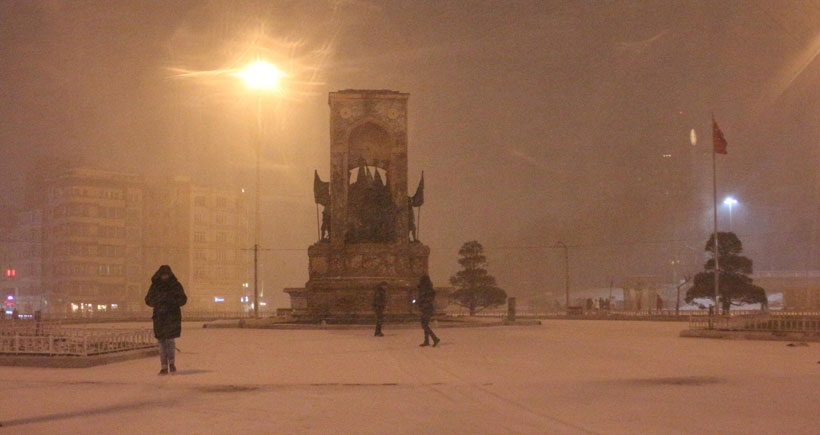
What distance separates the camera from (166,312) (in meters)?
13.2

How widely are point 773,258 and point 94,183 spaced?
6668 cm

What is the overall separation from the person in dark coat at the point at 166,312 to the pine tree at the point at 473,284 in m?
43.3

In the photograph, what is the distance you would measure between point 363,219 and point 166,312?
20.7 meters

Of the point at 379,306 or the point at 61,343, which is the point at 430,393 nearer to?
the point at 61,343

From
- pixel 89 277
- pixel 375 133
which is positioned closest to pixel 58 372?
pixel 375 133

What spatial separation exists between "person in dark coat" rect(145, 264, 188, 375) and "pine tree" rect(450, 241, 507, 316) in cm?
4330

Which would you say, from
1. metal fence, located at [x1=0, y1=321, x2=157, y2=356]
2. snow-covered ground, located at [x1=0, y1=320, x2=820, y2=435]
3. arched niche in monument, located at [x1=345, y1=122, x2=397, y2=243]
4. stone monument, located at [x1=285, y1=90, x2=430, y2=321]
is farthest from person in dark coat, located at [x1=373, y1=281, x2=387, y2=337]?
arched niche in monument, located at [x1=345, y1=122, x2=397, y2=243]

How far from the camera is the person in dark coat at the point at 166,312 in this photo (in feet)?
42.5

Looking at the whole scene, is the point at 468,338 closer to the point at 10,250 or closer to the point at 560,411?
the point at 560,411

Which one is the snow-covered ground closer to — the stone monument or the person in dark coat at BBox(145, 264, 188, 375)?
the person in dark coat at BBox(145, 264, 188, 375)

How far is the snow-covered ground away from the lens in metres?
8.23

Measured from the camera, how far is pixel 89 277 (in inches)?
3228

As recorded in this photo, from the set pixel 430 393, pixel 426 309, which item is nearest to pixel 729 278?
pixel 426 309

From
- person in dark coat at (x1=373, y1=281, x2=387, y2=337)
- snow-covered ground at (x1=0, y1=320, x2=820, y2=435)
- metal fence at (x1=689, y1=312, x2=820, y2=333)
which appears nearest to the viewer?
snow-covered ground at (x1=0, y1=320, x2=820, y2=435)
